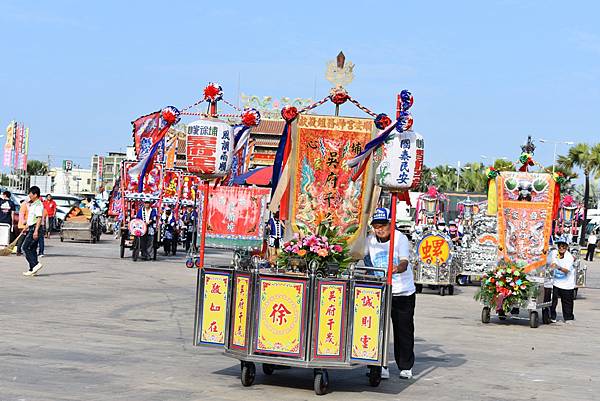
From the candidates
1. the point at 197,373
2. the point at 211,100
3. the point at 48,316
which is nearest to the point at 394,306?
the point at 197,373

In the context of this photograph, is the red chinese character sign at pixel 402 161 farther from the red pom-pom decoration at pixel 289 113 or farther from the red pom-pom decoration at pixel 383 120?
the red pom-pom decoration at pixel 289 113

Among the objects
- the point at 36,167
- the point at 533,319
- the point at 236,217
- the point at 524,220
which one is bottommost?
the point at 533,319

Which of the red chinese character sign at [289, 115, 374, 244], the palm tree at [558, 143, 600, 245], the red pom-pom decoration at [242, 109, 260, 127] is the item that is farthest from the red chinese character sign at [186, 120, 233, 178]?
the palm tree at [558, 143, 600, 245]

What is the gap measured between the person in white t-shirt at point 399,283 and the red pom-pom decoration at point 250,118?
168 cm

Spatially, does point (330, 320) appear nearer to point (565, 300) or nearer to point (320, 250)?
point (320, 250)

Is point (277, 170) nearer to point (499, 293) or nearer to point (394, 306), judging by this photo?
point (394, 306)

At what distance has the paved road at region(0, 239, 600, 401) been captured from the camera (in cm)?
952

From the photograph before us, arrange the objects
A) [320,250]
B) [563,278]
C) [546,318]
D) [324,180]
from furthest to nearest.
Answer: [563,278] → [546,318] → [324,180] → [320,250]

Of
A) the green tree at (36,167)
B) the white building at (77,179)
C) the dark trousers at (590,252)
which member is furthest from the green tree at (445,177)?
the green tree at (36,167)

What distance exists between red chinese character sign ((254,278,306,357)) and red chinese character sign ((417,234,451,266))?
15157mm

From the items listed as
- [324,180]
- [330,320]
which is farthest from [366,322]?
[324,180]

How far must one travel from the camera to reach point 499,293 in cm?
1762

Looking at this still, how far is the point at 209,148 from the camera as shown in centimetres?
1052

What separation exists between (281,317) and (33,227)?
12456mm
